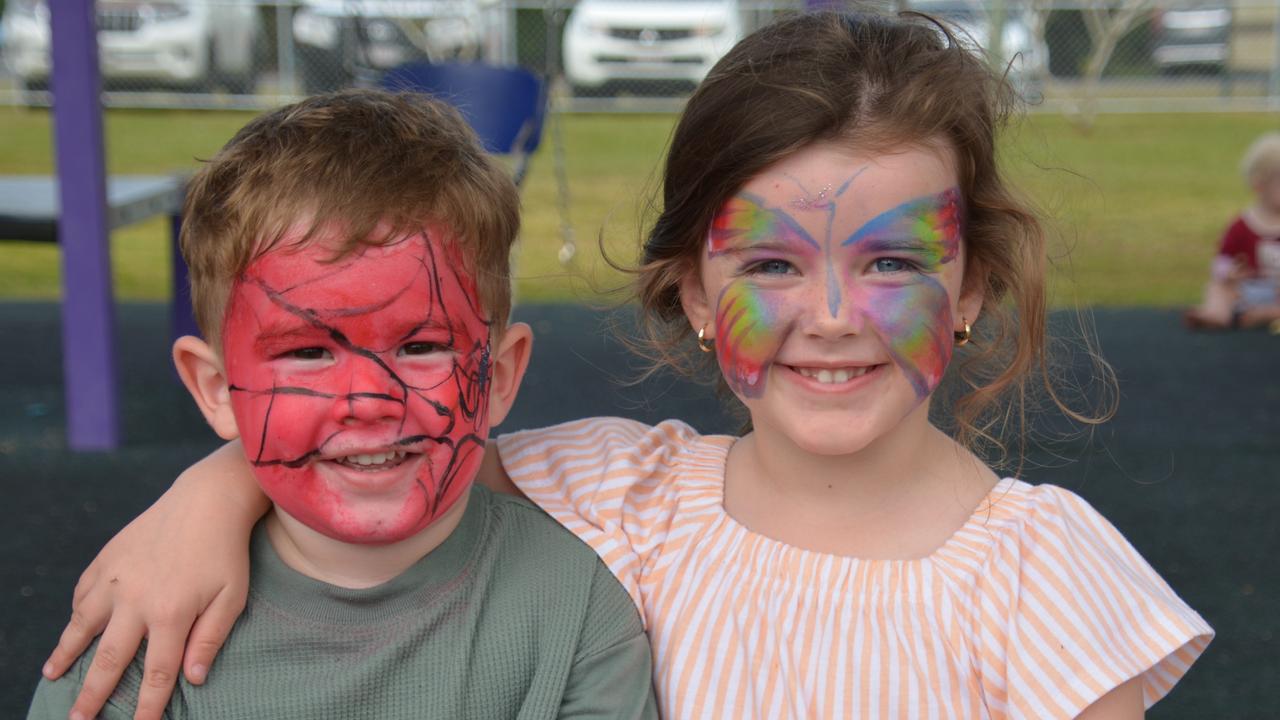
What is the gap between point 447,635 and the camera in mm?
1707

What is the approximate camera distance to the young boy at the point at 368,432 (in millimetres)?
1636

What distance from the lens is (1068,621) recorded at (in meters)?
1.66

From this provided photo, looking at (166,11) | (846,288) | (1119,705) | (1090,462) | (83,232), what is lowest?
(1090,462)

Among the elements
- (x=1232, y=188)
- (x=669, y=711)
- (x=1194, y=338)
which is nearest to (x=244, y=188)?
(x=669, y=711)

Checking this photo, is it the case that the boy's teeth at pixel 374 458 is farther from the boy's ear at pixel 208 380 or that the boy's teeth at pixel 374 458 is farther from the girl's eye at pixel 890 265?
the girl's eye at pixel 890 265

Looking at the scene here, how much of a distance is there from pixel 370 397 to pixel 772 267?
54cm

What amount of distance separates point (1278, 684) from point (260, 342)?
6.51ft

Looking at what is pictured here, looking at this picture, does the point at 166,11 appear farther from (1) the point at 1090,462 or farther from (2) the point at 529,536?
(2) the point at 529,536

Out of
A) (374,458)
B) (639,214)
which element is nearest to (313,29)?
(639,214)

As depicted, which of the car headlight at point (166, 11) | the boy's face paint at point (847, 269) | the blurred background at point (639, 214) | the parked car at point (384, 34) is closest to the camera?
the boy's face paint at point (847, 269)

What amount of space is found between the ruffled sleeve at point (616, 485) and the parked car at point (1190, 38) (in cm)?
1289

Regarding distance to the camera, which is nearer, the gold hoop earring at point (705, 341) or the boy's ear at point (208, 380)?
the boy's ear at point (208, 380)

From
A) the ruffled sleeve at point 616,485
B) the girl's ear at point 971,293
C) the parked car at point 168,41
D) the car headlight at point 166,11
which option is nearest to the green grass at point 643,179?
the parked car at point 168,41

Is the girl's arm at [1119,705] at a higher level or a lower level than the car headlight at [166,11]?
lower
